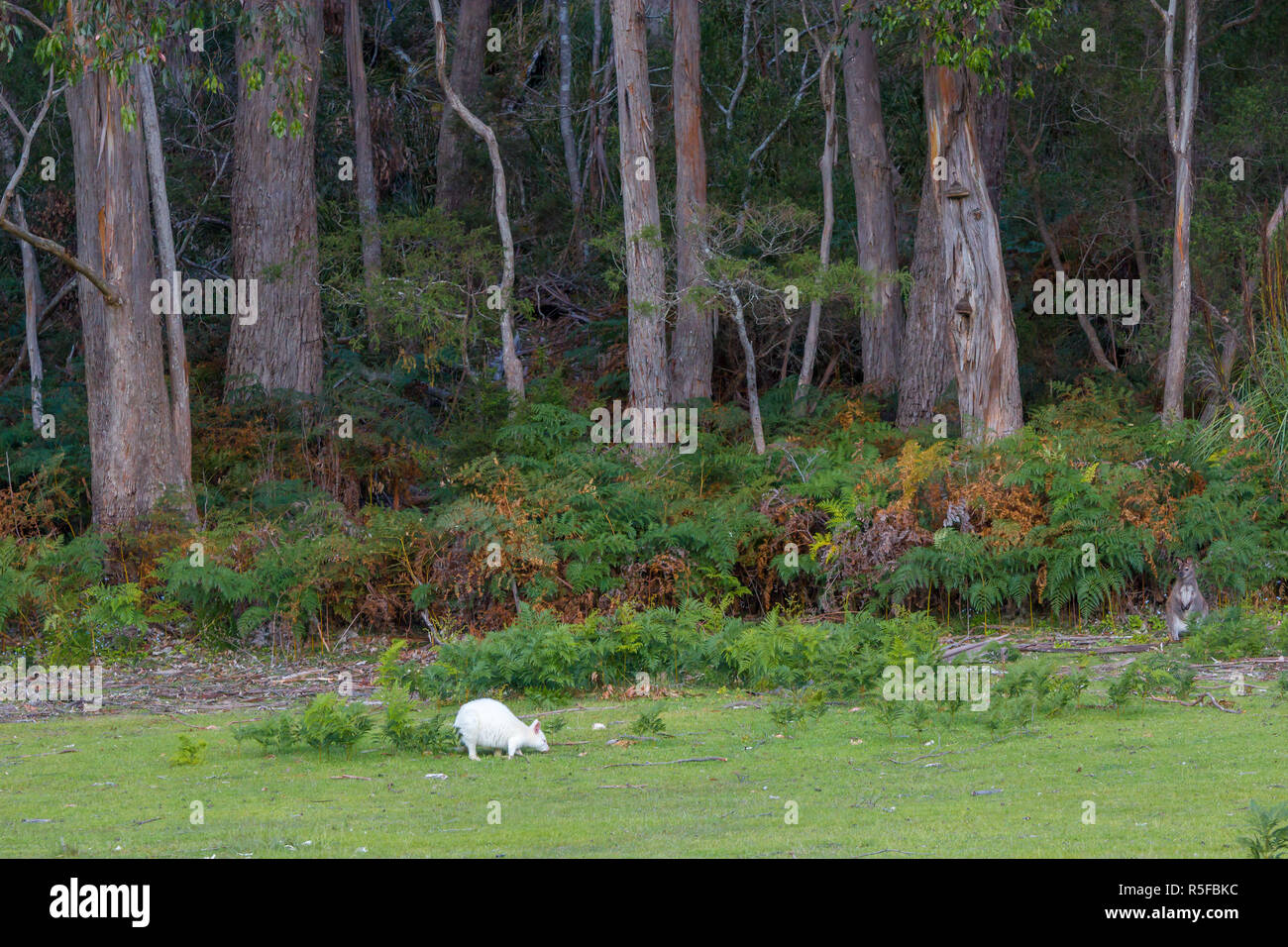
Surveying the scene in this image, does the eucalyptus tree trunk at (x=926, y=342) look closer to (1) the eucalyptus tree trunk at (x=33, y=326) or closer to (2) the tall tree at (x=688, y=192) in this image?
(2) the tall tree at (x=688, y=192)

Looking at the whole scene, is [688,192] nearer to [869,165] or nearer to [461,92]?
[869,165]

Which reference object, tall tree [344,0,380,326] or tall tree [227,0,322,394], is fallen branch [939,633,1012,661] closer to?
tall tree [227,0,322,394]

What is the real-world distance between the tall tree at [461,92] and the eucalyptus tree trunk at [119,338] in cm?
1065

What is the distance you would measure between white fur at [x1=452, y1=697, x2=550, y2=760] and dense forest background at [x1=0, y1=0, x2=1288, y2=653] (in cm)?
563

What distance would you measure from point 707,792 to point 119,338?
13214mm

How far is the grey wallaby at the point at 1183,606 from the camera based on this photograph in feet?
45.6

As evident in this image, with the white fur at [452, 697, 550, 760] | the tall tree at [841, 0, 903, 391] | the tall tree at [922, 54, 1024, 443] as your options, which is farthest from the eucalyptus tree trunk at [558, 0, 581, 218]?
the white fur at [452, 697, 550, 760]

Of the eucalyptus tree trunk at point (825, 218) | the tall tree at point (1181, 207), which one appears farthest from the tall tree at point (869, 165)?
the tall tree at point (1181, 207)

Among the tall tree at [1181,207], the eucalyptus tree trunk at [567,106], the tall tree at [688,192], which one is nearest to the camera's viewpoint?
the tall tree at [1181,207]

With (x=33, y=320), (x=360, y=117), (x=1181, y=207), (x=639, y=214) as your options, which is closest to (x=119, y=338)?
(x=33, y=320)

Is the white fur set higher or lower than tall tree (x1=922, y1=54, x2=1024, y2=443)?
lower

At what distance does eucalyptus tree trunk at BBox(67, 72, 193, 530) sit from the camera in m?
18.8

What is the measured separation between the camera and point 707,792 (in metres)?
8.61

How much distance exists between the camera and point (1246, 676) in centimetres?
1190
